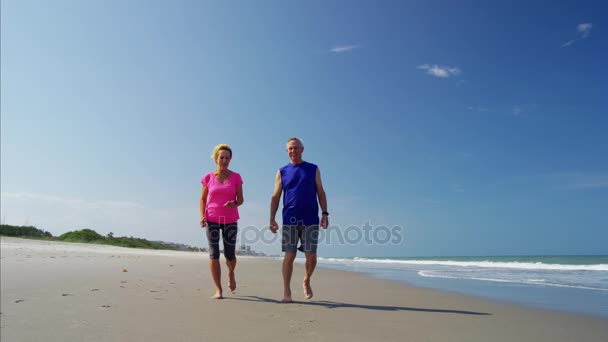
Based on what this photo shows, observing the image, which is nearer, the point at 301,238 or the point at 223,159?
the point at 301,238

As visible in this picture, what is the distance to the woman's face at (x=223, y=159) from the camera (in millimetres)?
5004

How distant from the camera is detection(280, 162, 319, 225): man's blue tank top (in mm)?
4703

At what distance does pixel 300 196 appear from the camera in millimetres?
4715

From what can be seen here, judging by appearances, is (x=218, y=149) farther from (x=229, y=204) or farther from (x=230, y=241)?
(x=230, y=241)

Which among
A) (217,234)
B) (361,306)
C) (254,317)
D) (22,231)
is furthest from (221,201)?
(22,231)

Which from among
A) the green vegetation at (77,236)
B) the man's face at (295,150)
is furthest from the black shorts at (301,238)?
the green vegetation at (77,236)

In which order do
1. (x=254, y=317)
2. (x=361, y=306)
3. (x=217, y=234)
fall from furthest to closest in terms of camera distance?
(x=217, y=234) → (x=361, y=306) → (x=254, y=317)

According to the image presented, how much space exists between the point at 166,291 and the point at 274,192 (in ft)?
6.32

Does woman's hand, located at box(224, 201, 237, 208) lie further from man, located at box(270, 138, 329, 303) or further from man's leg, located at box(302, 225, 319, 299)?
man's leg, located at box(302, 225, 319, 299)

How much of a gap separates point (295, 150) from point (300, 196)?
24.6 inches

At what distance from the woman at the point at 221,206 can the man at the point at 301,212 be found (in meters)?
0.53

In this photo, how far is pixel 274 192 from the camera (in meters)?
5.00

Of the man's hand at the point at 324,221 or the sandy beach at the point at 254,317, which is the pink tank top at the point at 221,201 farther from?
the man's hand at the point at 324,221

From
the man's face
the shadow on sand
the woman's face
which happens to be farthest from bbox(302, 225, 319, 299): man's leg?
the woman's face
